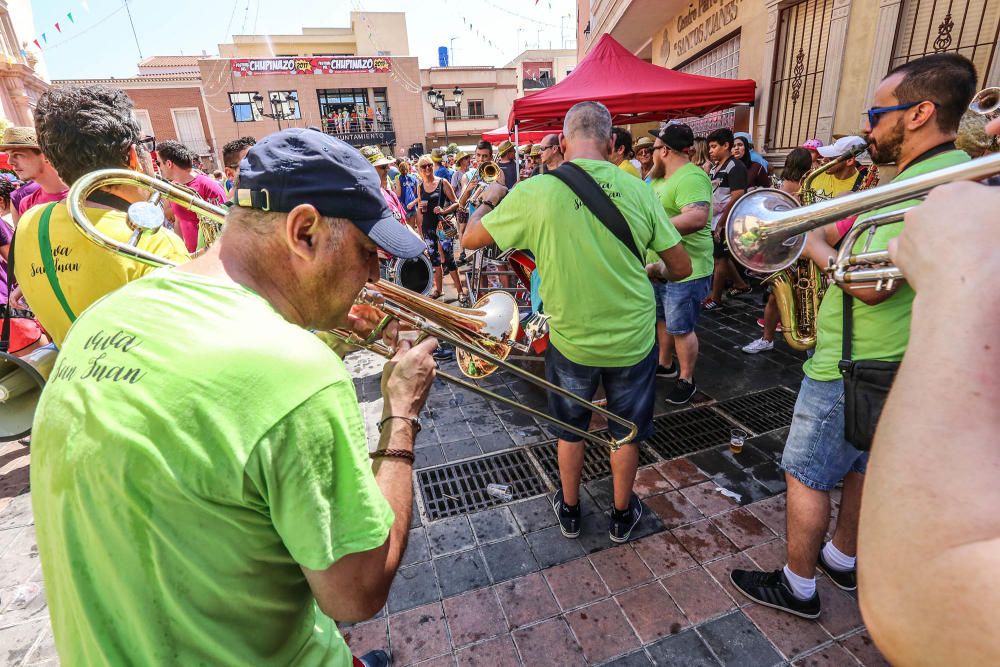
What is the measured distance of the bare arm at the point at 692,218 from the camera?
3.70m

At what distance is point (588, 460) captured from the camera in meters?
3.58

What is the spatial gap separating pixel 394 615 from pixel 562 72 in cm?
5586

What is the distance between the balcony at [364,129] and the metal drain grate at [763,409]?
3839 cm

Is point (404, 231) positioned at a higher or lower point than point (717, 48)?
lower

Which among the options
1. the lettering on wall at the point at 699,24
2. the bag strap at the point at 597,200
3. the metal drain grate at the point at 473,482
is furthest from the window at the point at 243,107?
the bag strap at the point at 597,200

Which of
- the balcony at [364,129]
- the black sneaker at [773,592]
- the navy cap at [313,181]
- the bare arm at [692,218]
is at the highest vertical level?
the balcony at [364,129]

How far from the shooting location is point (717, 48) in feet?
32.2

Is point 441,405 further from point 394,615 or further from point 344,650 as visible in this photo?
point 344,650

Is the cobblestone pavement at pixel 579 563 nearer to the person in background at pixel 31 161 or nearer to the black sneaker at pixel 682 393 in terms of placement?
the black sneaker at pixel 682 393

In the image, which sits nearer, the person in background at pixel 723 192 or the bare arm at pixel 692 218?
the bare arm at pixel 692 218

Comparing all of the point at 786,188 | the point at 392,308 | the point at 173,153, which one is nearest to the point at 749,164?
the point at 786,188

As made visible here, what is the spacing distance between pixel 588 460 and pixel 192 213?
4.20 metres

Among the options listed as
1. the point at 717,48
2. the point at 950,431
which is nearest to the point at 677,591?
the point at 950,431

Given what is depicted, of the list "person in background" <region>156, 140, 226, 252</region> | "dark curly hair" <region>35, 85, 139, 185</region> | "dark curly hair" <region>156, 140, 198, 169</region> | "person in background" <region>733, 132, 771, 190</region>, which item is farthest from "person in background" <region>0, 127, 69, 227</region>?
"person in background" <region>733, 132, 771, 190</region>
